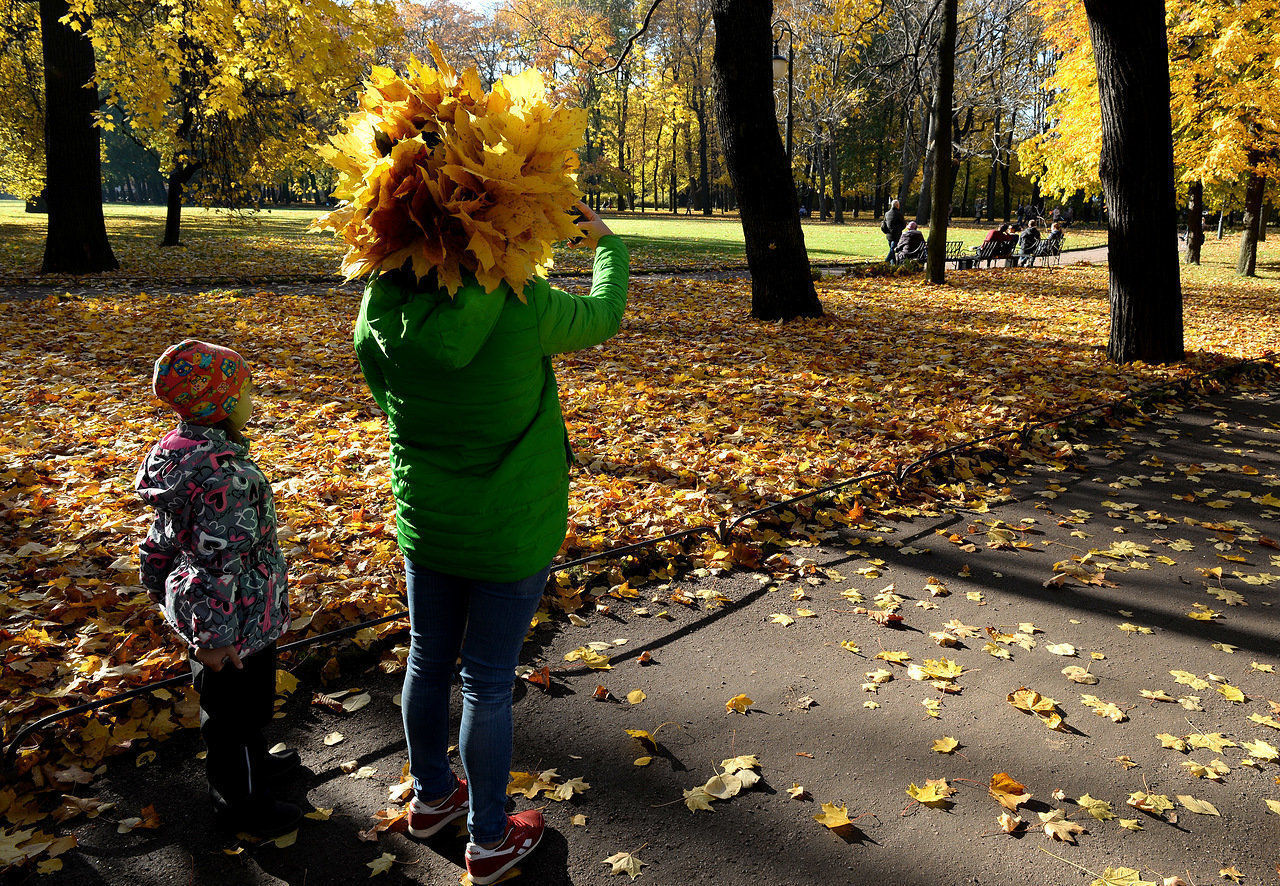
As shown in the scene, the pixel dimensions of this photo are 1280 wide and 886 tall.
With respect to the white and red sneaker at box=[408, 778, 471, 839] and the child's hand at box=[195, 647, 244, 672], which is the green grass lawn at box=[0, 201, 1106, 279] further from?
the white and red sneaker at box=[408, 778, 471, 839]

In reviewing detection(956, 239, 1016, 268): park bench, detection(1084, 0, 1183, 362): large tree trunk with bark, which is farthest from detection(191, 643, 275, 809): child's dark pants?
detection(956, 239, 1016, 268): park bench

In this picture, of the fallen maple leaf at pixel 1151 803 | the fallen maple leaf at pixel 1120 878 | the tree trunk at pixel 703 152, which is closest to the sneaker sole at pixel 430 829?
the fallen maple leaf at pixel 1120 878

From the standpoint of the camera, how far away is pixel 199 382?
2.21 meters

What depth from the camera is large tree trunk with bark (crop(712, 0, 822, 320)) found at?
9.61m

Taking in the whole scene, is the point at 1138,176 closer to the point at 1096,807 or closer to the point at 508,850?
the point at 1096,807

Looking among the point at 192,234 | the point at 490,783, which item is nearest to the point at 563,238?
the point at 490,783

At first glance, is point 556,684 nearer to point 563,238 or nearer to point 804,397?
point 563,238

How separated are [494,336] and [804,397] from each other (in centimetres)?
573

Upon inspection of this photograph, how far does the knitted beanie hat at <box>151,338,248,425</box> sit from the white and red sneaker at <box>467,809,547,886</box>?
1.44 metres

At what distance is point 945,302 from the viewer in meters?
13.4

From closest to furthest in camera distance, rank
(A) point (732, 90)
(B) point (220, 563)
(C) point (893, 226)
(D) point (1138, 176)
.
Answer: (B) point (220, 563), (D) point (1138, 176), (A) point (732, 90), (C) point (893, 226)

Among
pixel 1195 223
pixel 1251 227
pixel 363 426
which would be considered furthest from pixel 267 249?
pixel 1195 223

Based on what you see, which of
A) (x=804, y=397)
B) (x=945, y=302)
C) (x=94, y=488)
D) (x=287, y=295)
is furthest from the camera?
(x=945, y=302)

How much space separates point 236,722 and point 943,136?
15.3 metres
